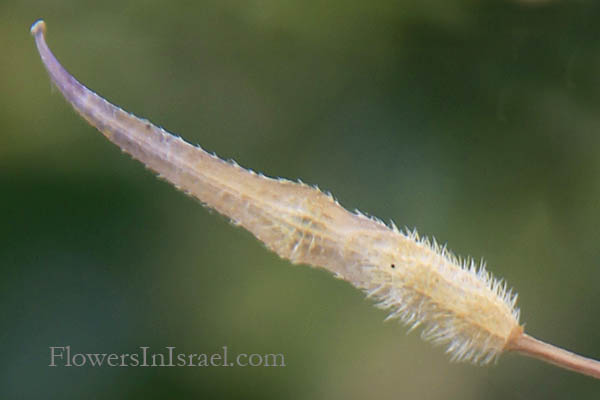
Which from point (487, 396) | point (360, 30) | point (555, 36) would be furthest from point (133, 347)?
point (555, 36)

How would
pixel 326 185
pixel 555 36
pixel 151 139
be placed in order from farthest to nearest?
1. pixel 555 36
2. pixel 326 185
3. pixel 151 139

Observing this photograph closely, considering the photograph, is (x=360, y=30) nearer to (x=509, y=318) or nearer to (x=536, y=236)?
(x=536, y=236)

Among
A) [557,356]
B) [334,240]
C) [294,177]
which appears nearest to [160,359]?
[294,177]

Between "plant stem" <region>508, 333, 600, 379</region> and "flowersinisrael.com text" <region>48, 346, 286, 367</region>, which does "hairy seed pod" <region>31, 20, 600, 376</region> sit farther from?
"flowersinisrael.com text" <region>48, 346, 286, 367</region>

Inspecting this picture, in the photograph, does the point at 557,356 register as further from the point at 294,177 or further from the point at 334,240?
the point at 294,177

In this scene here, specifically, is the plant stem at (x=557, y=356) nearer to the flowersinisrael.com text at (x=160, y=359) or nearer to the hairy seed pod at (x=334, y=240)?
the hairy seed pod at (x=334, y=240)

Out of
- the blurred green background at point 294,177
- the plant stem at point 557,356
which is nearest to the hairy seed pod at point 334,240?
the plant stem at point 557,356
